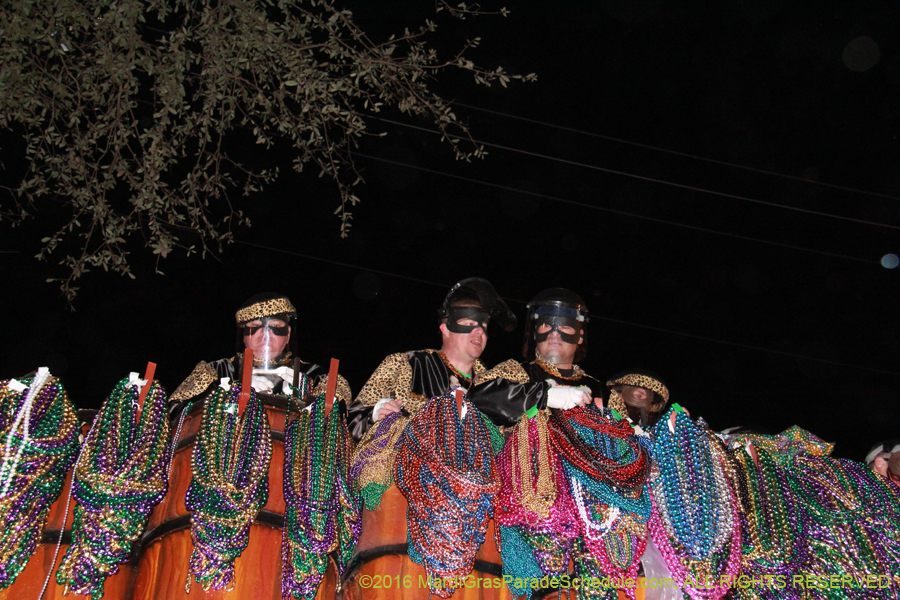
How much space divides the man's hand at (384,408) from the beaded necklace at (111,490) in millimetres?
930

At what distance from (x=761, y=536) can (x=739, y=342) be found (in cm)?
969

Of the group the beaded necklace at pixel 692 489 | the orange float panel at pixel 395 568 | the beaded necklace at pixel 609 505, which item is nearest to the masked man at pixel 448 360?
the orange float panel at pixel 395 568

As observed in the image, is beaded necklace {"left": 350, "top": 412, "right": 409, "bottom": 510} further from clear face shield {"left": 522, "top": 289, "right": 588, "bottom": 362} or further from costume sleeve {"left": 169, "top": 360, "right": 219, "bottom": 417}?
clear face shield {"left": 522, "top": 289, "right": 588, "bottom": 362}

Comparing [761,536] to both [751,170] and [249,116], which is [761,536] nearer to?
[249,116]

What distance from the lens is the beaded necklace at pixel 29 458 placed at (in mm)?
2650

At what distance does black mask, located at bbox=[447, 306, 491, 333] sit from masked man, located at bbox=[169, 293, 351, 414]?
667 millimetres

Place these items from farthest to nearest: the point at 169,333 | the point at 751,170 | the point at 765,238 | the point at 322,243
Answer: the point at 322,243 → the point at 169,333 → the point at 765,238 → the point at 751,170

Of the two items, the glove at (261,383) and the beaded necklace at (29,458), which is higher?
the glove at (261,383)

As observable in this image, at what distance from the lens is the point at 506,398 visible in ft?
10.9

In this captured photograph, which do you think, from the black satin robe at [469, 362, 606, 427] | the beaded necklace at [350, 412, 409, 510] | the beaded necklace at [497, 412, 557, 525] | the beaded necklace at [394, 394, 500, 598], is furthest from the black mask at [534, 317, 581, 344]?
the beaded necklace at [350, 412, 409, 510]

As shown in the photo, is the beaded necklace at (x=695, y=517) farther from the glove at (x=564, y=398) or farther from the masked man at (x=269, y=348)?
the masked man at (x=269, y=348)

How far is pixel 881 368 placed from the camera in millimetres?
11828

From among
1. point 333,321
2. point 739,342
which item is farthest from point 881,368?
point 333,321

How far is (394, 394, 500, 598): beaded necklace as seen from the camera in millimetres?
2879
